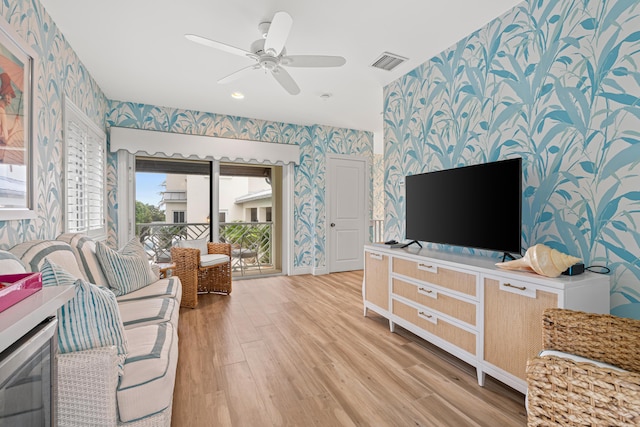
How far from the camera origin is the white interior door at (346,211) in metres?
5.13

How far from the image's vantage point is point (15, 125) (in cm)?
164

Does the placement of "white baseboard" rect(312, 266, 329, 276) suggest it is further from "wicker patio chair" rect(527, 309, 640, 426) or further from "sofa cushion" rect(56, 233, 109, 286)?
"wicker patio chair" rect(527, 309, 640, 426)

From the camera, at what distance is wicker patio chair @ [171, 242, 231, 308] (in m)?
3.36

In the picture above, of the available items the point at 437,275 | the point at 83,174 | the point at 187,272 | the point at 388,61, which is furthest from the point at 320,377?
the point at 83,174

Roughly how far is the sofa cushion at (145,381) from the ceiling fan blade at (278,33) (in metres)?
1.98

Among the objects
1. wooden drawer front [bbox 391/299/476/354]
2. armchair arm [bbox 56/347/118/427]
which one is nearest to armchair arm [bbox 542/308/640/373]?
wooden drawer front [bbox 391/299/476/354]

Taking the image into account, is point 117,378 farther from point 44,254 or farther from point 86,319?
point 44,254

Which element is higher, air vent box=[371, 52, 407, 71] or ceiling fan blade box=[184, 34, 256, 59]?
air vent box=[371, 52, 407, 71]

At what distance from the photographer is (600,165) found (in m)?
1.70

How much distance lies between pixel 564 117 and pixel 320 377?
7.58ft

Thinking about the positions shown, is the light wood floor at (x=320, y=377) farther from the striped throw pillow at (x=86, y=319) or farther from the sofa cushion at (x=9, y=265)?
the sofa cushion at (x=9, y=265)

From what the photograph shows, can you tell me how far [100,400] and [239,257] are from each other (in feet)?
13.0

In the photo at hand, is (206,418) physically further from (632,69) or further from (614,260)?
(632,69)

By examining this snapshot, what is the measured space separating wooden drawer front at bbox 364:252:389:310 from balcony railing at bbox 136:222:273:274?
2690mm
